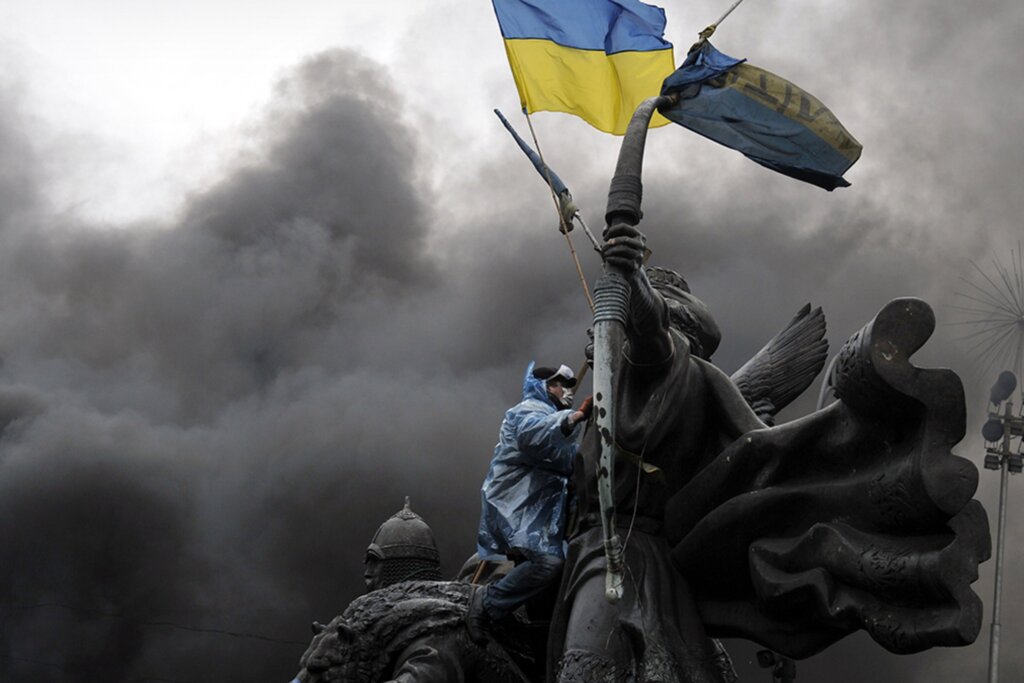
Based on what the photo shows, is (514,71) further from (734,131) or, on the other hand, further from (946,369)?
(946,369)

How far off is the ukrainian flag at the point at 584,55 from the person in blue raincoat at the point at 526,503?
2.28 m

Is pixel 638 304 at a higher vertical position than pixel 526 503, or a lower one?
higher

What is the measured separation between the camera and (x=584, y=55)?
31.6 feet

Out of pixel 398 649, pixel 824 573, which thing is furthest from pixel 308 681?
pixel 824 573

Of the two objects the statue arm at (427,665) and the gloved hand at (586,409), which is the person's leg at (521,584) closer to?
the statue arm at (427,665)

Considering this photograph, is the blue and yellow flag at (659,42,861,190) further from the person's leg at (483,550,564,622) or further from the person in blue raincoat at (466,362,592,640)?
the person's leg at (483,550,564,622)

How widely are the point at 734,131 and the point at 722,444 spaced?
1.99 meters

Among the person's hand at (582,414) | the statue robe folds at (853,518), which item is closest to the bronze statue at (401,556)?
the person's hand at (582,414)

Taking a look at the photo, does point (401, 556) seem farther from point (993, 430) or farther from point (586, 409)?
point (993, 430)

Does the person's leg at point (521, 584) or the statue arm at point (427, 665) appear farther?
the statue arm at point (427, 665)

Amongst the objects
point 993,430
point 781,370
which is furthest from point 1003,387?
point 781,370

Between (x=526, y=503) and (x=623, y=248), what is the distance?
2.08 metres

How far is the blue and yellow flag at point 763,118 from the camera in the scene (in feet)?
26.9

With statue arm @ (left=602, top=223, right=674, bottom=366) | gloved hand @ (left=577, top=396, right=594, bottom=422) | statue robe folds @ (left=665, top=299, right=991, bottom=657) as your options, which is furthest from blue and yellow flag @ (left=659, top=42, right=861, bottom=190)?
gloved hand @ (left=577, top=396, right=594, bottom=422)
